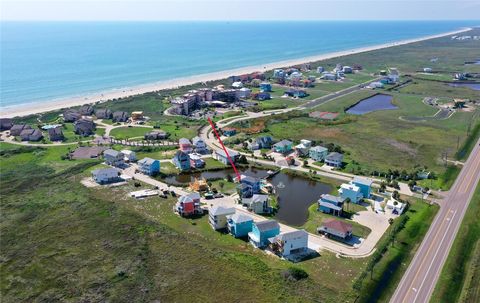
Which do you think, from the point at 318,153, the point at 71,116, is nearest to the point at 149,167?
the point at 318,153

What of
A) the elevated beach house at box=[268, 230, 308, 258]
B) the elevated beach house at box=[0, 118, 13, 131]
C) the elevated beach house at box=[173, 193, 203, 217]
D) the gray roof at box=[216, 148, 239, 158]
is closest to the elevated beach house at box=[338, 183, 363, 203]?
the elevated beach house at box=[268, 230, 308, 258]

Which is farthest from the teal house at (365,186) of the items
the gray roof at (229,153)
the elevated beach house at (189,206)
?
the elevated beach house at (189,206)

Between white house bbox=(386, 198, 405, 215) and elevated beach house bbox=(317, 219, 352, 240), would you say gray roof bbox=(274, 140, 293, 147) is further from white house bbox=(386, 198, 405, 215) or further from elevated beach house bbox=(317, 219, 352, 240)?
elevated beach house bbox=(317, 219, 352, 240)

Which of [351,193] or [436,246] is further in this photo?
[351,193]

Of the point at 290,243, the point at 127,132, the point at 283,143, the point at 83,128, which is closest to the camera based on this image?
the point at 290,243

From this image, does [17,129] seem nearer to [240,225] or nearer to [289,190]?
[289,190]

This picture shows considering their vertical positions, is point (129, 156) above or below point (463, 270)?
above

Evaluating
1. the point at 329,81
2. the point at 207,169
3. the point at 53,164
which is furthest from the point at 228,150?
the point at 329,81
